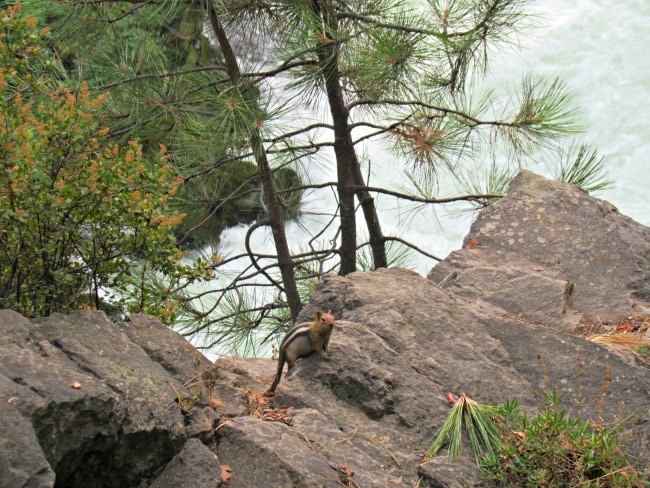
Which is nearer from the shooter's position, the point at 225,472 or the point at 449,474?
the point at 225,472

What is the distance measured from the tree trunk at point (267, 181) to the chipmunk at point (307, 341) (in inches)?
69.2

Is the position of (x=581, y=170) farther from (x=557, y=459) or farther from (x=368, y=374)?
(x=557, y=459)

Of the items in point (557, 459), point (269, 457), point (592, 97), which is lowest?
point (269, 457)

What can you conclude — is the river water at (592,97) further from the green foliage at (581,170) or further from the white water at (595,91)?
the green foliage at (581,170)

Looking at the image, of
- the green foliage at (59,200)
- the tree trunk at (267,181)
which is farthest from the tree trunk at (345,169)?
the green foliage at (59,200)

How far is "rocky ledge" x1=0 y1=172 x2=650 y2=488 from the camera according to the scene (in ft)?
10.4

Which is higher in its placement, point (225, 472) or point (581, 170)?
point (581, 170)

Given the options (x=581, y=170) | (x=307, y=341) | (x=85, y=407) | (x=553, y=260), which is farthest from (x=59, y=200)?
(x=581, y=170)

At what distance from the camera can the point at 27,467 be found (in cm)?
277

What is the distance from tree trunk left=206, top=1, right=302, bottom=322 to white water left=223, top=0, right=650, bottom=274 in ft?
14.4

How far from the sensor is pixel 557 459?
12.1 feet

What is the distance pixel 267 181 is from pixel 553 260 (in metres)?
2.01

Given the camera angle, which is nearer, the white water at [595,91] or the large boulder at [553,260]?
the large boulder at [553,260]

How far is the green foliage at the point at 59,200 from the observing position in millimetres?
3684
